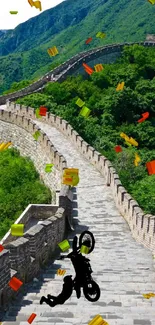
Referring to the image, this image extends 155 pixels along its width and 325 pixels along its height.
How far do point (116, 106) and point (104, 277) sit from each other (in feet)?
82.5

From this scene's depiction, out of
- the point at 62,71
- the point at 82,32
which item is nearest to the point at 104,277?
the point at 62,71

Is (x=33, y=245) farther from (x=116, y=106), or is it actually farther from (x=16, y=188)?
(x=116, y=106)

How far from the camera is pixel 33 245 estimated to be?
11.4 m

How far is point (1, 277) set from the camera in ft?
30.7

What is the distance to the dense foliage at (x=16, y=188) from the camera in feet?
62.9

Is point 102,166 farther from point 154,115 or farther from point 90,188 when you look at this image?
point 154,115

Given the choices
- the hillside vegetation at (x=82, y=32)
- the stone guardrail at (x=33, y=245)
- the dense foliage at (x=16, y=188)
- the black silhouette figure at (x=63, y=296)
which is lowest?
the black silhouette figure at (x=63, y=296)

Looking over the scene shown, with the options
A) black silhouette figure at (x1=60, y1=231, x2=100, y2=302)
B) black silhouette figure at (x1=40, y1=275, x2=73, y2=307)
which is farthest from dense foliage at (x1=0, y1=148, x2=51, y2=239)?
black silhouette figure at (x1=60, y1=231, x2=100, y2=302)

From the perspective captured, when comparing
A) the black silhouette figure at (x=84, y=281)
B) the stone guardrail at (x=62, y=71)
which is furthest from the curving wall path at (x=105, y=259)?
the stone guardrail at (x=62, y=71)

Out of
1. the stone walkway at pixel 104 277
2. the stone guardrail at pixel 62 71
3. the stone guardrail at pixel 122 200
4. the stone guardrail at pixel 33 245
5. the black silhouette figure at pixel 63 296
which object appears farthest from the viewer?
the stone guardrail at pixel 62 71

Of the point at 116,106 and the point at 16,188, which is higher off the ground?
the point at 116,106

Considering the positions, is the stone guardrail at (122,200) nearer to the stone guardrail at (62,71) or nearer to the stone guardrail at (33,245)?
the stone guardrail at (33,245)

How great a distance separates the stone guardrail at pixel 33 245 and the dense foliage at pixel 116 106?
16.8ft

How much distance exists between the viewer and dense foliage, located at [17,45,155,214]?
24859mm
